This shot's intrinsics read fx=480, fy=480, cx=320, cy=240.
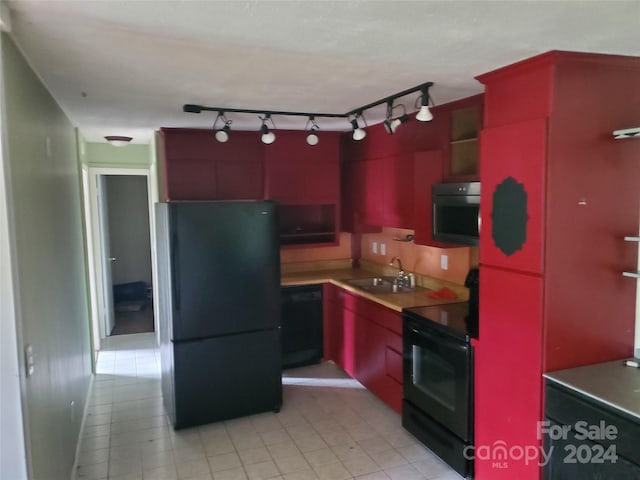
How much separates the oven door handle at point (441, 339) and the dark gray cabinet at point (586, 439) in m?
0.59

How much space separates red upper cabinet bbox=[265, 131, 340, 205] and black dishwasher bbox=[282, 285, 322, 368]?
876 millimetres

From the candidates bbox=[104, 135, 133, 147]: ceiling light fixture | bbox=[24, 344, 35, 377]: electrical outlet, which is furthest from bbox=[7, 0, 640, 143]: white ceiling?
bbox=[104, 135, 133, 147]: ceiling light fixture

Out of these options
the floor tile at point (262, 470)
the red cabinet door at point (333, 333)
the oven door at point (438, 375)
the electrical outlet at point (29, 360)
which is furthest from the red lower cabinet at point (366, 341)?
the electrical outlet at point (29, 360)

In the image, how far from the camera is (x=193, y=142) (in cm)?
427

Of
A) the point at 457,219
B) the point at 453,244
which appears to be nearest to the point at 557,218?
the point at 457,219

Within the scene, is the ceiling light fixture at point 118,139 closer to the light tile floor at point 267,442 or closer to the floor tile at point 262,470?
the light tile floor at point 267,442

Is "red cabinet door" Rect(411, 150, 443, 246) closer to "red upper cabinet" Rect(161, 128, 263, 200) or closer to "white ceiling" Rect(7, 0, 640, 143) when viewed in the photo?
"white ceiling" Rect(7, 0, 640, 143)

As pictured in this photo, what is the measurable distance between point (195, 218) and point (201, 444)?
1.55m

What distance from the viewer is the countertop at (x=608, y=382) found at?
6.26ft

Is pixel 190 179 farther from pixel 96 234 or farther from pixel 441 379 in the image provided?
pixel 441 379

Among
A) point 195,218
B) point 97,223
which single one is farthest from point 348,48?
point 97,223

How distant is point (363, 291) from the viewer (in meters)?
4.02

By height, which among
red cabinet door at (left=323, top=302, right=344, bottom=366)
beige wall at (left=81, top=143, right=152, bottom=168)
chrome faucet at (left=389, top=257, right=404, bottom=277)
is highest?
beige wall at (left=81, top=143, right=152, bottom=168)

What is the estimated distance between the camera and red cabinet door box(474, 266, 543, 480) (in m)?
2.29
